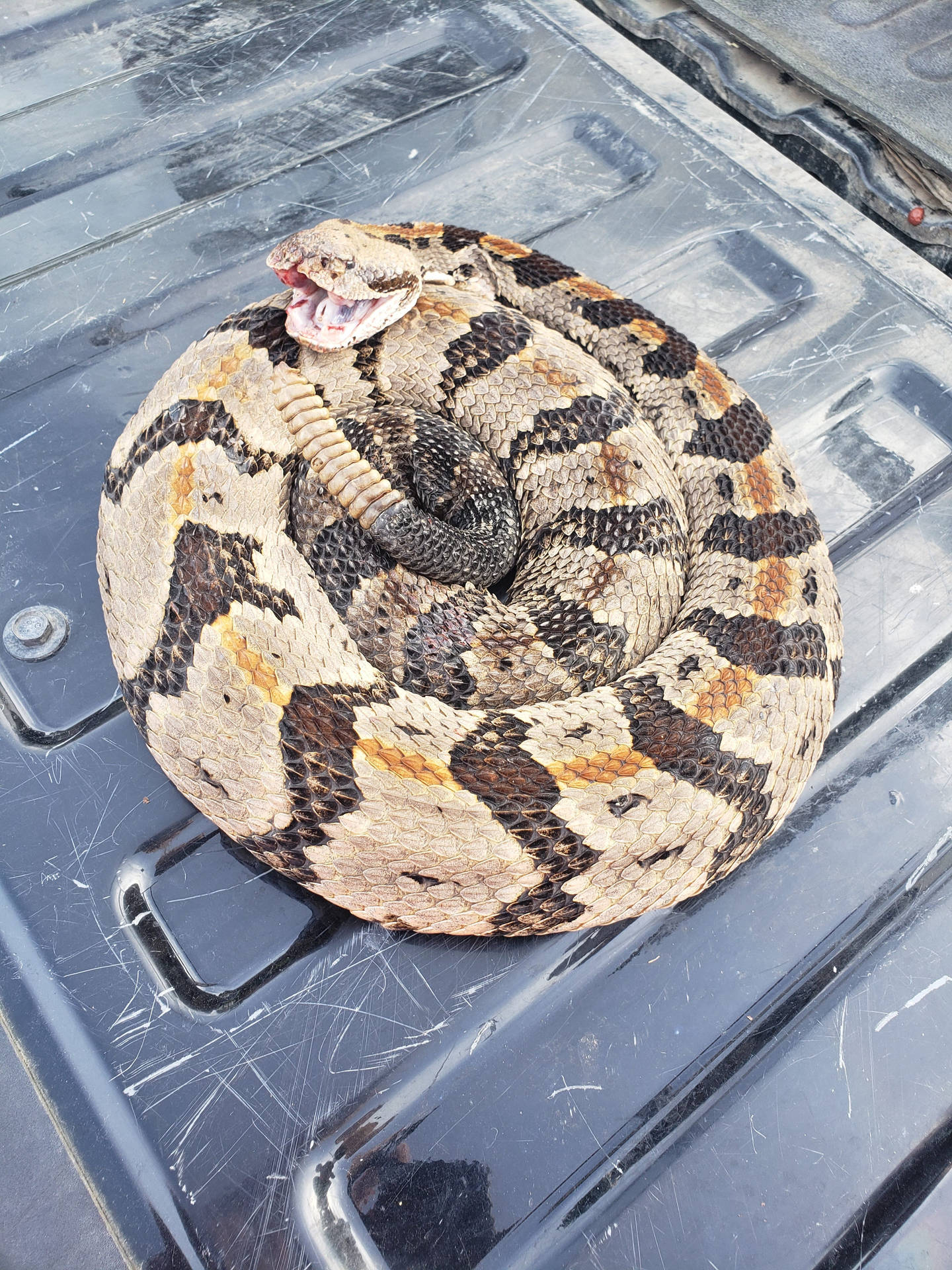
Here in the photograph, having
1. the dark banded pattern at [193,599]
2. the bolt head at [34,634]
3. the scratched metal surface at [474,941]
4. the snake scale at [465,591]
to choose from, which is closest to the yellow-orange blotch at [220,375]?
the snake scale at [465,591]

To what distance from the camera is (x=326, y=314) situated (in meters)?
2.55

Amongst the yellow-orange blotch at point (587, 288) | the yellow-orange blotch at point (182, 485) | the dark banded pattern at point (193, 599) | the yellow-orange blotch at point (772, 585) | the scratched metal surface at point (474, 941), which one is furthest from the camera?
the yellow-orange blotch at point (587, 288)

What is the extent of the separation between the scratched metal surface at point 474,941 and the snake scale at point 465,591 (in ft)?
0.63

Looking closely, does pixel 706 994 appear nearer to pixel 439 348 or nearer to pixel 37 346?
pixel 439 348

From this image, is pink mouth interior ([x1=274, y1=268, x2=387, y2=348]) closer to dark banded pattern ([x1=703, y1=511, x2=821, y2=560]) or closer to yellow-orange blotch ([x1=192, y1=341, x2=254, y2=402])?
yellow-orange blotch ([x1=192, y1=341, x2=254, y2=402])

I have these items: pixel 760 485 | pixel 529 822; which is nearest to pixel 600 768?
pixel 529 822

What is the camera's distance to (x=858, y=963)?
7.08 ft

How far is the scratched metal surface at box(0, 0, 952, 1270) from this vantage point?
1.89 metres

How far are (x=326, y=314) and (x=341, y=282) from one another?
112mm

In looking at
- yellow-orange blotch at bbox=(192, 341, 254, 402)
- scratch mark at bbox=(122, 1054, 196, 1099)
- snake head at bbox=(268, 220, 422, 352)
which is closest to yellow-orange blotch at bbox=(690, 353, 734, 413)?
snake head at bbox=(268, 220, 422, 352)

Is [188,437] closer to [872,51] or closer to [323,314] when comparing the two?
[323,314]

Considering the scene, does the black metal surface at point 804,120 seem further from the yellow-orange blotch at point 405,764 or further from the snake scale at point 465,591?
the yellow-orange blotch at point 405,764

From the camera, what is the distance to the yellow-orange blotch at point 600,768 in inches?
77.4

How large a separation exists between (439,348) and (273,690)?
127cm
